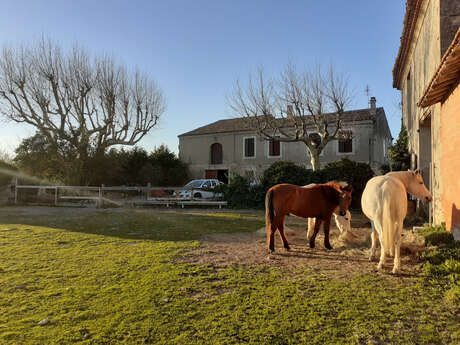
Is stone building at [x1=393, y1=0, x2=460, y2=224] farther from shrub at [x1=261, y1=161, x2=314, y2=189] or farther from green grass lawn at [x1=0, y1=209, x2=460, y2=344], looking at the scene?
shrub at [x1=261, y1=161, x2=314, y2=189]

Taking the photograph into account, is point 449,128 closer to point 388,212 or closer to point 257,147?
point 388,212

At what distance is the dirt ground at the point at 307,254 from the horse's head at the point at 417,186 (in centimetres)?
93

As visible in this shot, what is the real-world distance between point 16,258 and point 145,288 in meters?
3.08

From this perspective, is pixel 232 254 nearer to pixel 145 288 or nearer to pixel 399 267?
pixel 145 288

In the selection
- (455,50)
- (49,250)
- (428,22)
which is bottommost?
(49,250)

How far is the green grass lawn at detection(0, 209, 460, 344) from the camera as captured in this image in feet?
8.50

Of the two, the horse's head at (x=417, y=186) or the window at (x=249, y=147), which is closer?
the horse's head at (x=417, y=186)

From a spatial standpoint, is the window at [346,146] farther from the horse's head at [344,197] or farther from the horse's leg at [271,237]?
the horse's leg at [271,237]

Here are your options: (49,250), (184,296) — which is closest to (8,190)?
(49,250)

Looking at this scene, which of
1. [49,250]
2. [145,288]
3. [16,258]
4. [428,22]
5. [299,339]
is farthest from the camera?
[428,22]

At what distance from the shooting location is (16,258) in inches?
206

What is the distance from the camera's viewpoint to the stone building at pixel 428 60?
6848mm

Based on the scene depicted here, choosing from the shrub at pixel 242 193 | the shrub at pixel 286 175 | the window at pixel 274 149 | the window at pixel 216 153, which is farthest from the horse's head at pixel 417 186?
the window at pixel 216 153

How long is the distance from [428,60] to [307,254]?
6.68m
